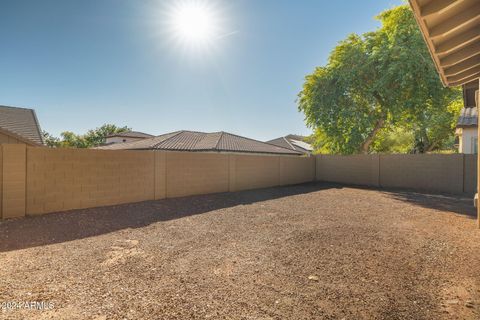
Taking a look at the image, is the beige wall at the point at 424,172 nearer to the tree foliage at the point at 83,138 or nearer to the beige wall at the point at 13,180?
the beige wall at the point at 13,180

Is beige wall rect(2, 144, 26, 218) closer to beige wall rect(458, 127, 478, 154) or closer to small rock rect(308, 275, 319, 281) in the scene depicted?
small rock rect(308, 275, 319, 281)

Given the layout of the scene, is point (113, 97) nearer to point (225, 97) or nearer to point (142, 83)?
point (142, 83)

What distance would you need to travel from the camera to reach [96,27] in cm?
961

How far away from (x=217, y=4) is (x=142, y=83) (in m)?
7.67

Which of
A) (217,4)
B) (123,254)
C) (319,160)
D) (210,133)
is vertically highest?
(217,4)

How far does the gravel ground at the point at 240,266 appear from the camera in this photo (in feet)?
7.86

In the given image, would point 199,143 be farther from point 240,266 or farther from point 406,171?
point 240,266

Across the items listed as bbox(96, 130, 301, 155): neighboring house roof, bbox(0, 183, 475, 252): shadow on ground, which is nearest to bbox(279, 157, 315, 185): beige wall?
bbox(96, 130, 301, 155): neighboring house roof

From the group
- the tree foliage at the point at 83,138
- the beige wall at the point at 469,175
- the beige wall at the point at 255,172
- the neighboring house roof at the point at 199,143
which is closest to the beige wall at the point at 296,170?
the beige wall at the point at 255,172

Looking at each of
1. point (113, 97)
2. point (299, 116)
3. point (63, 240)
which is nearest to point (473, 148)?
point (299, 116)

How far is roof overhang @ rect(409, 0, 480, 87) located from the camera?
2.40 m

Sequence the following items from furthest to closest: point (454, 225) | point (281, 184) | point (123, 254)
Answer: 1. point (281, 184)
2. point (454, 225)
3. point (123, 254)

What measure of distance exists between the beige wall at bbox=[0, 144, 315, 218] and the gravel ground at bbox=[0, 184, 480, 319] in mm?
554

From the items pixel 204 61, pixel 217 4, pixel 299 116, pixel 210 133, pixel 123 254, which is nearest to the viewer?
pixel 123 254
